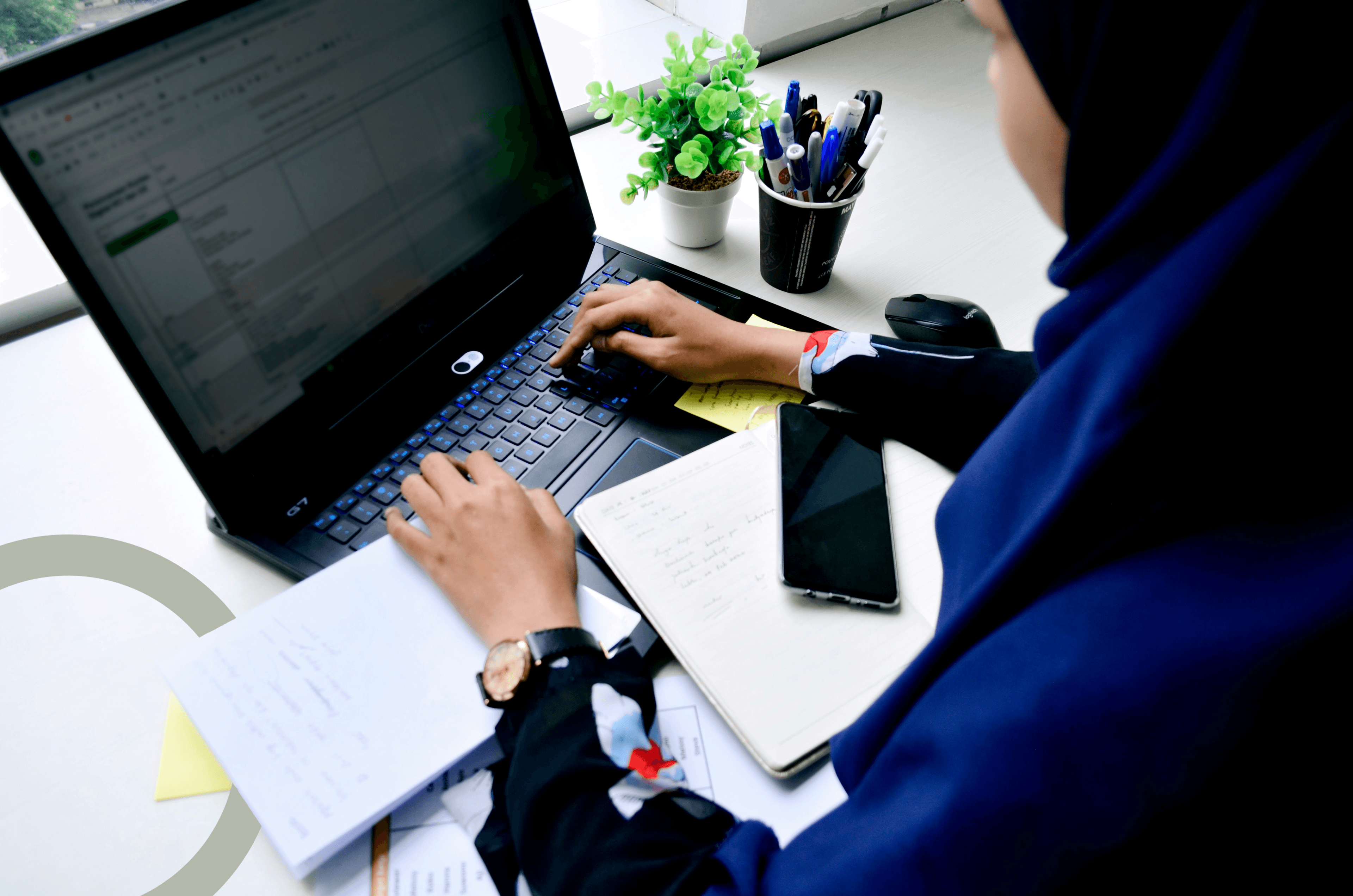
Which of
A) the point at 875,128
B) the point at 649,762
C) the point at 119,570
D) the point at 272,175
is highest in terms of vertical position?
the point at 272,175

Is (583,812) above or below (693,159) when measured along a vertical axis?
below

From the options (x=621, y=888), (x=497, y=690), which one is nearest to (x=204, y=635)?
(x=497, y=690)

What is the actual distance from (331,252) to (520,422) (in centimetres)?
21

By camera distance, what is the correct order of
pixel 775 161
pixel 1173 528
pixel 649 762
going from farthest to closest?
1. pixel 775 161
2. pixel 649 762
3. pixel 1173 528

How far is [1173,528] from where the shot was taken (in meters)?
0.33

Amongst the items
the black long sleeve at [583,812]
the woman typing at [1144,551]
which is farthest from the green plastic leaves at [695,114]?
the black long sleeve at [583,812]

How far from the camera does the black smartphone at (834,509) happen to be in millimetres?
516

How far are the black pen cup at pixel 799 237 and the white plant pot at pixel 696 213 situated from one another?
0.07 meters

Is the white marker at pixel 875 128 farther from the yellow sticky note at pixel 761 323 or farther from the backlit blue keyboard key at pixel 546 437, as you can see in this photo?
the backlit blue keyboard key at pixel 546 437

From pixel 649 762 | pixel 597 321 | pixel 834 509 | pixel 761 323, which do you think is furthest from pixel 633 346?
pixel 649 762

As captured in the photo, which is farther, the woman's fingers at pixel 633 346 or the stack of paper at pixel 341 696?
the woman's fingers at pixel 633 346

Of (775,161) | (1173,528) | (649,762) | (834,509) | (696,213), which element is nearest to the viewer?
(1173,528)

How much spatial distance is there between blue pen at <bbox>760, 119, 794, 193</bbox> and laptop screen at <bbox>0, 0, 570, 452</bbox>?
0.83ft

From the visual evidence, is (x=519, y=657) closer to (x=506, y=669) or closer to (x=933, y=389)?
(x=506, y=669)
